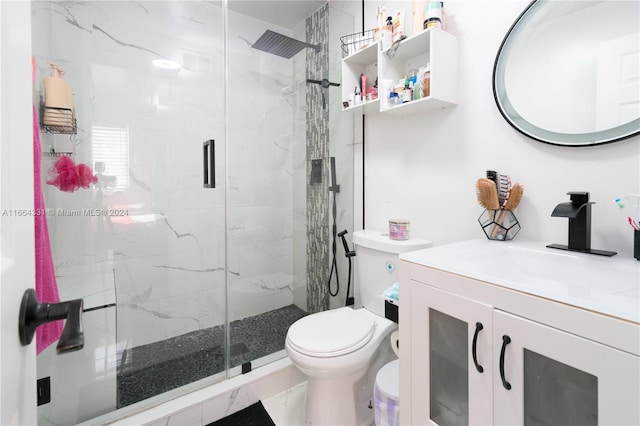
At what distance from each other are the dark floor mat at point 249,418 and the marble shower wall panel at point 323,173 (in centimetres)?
70

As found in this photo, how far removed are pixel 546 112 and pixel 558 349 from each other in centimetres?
92

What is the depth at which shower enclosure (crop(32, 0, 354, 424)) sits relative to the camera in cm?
153

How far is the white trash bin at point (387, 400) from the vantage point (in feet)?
3.85

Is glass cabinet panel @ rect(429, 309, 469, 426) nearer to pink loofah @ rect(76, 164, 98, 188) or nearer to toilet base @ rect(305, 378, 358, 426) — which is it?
toilet base @ rect(305, 378, 358, 426)

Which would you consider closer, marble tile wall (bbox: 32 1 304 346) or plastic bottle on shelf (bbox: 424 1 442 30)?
plastic bottle on shelf (bbox: 424 1 442 30)

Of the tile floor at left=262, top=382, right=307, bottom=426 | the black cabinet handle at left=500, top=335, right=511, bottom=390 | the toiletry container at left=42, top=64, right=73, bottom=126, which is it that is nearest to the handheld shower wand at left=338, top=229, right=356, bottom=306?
the tile floor at left=262, top=382, right=307, bottom=426

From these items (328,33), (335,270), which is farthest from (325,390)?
(328,33)

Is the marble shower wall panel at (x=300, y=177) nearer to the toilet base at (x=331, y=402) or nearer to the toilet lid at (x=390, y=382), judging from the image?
the toilet base at (x=331, y=402)

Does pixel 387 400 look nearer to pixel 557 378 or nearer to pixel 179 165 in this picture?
pixel 557 378

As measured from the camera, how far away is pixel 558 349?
2.19ft

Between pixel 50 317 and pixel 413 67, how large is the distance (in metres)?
1.69

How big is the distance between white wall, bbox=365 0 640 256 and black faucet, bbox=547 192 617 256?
99 millimetres

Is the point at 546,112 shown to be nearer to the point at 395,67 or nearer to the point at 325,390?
the point at 395,67

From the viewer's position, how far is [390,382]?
4.09ft
